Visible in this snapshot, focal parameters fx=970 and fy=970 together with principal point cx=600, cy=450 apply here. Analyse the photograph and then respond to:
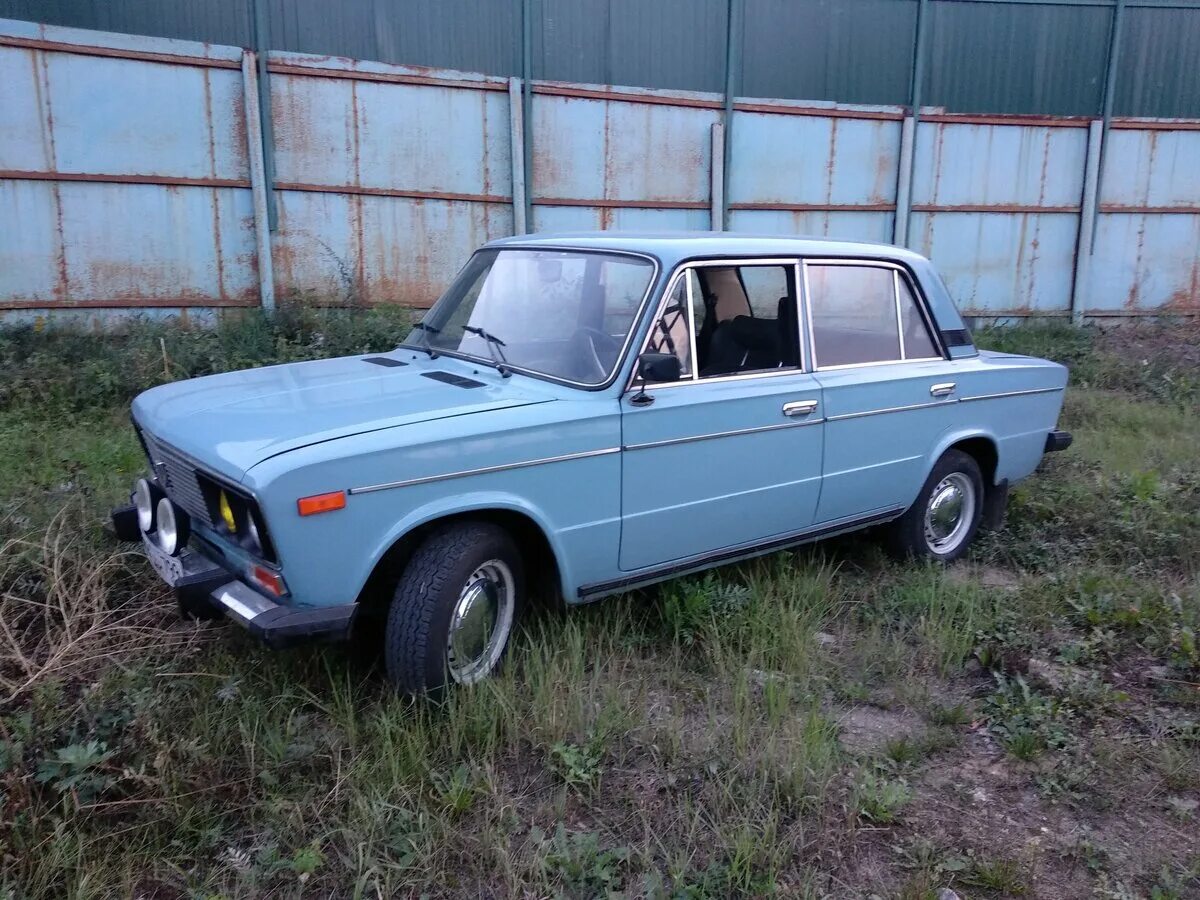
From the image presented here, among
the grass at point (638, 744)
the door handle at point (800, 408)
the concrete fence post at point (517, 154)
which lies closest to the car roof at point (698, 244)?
the door handle at point (800, 408)

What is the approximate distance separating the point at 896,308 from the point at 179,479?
3.52 m

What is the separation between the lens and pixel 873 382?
4.68 metres

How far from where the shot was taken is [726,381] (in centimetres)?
420

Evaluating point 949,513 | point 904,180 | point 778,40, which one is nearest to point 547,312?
point 949,513

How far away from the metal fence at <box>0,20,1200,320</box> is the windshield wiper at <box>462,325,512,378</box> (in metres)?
5.12

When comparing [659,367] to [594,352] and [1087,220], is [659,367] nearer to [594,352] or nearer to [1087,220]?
[594,352]

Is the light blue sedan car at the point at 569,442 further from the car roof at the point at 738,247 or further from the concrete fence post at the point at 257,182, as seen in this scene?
the concrete fence post at the point at 257,182

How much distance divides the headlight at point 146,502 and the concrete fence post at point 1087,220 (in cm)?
1130

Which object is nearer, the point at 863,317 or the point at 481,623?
the point at 481,623

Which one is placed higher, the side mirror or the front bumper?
the side mirror

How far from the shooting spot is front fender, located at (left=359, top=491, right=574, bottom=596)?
3.23 metres

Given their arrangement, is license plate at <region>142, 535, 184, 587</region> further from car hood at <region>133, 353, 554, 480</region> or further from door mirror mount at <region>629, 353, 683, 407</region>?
door mirror mount at <region>629, 353, 683, 407</region>

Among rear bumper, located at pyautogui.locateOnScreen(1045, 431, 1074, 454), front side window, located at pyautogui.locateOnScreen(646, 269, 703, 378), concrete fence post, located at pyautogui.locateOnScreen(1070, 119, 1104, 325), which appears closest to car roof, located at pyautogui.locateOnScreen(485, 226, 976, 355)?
front side window, located at pyautogui.locateOnScreen(646, 269, 703, 378)

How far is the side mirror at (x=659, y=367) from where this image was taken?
3.75 metres
